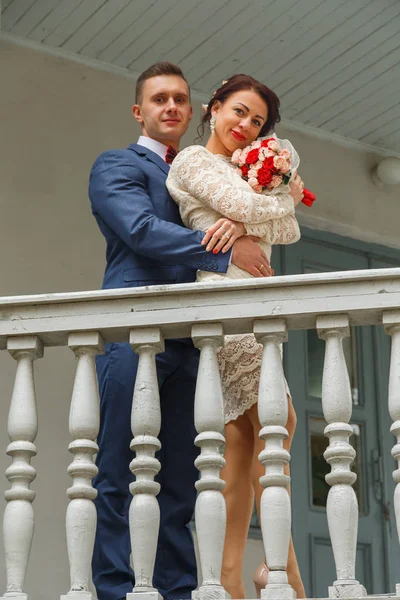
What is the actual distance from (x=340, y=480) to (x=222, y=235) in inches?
36.7

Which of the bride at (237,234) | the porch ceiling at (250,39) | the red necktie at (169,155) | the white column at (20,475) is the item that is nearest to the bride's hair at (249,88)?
the bride at (237,234)

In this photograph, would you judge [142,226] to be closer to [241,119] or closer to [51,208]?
[241,119]

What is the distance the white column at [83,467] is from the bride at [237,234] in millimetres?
→ 494

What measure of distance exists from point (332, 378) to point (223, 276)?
2.07 ft

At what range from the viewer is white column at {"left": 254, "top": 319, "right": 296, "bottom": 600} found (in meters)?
3.40

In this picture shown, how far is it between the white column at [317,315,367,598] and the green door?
266cm

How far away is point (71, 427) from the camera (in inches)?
143

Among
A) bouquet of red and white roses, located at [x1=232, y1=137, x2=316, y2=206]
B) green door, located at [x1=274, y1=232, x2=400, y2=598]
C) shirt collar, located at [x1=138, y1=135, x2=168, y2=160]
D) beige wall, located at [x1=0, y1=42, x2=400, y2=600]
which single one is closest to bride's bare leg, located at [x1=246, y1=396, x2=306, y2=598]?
bouquet of red and white roses, located at [x1=232, y1=137, x2=316, y2=206]

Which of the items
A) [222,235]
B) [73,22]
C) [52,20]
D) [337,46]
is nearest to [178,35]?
[73,22]

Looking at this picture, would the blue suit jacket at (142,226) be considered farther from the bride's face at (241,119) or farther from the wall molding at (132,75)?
the wall molding at (132,75)

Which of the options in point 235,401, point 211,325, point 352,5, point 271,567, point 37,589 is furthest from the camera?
point 352,5

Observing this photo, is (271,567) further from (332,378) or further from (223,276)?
(223,276)

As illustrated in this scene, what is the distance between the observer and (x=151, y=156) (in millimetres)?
4309

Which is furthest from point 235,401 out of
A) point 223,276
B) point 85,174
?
point 85,174
